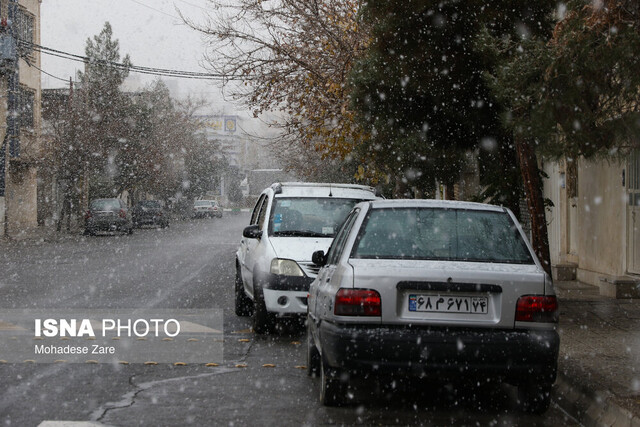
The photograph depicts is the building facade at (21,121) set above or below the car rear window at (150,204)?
above

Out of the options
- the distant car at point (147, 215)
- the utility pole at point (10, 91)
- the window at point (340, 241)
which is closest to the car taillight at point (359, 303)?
the window at point (340, 241)

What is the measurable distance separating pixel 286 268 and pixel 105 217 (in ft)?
95.7

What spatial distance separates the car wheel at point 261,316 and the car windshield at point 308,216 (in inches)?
38.2

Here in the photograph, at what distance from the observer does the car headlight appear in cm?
931

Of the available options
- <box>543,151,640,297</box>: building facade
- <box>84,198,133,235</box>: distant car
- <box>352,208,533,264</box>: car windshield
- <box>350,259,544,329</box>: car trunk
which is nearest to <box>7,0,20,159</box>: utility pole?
<box>84,198,133,235</box>: distant car

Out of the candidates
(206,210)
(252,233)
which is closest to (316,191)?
(252,233)

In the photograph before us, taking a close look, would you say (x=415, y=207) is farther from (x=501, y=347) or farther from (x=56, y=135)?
(x=56, y=135)

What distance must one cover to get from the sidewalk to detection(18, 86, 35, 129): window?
32.7 meters

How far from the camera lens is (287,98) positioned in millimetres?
19422

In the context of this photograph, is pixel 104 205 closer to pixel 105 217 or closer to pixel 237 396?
pixel 105 217

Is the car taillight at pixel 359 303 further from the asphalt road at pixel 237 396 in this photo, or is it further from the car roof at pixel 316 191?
the car roof at pixel 316 191

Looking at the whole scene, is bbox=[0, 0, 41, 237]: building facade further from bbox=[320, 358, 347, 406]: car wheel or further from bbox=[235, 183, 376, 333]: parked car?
bbox=[320, 358, 347, 406]: car wheel

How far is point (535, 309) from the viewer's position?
5.64 metres

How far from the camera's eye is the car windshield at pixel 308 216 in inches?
402
